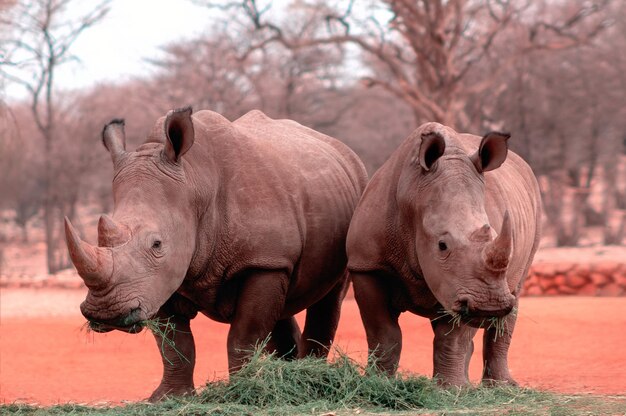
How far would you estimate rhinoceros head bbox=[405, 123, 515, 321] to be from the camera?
541 cm

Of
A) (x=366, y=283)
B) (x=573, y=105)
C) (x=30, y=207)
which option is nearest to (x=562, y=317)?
(x=366, y=283)

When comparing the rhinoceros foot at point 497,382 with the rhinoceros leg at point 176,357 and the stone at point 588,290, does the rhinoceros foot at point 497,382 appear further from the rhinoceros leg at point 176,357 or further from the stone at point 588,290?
the stone at point 588,290

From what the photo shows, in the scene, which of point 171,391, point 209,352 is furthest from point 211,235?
point 209,352

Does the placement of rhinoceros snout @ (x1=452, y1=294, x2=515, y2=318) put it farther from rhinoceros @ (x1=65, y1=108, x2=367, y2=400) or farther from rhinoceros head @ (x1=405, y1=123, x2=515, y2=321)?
rhinoceros @ (x1=65, y1=108, x2=367, y2=400)

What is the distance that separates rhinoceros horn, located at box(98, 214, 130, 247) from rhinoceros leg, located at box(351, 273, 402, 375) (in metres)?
1.56

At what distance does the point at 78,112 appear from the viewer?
→ 116 ft

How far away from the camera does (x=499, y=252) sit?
5301mm

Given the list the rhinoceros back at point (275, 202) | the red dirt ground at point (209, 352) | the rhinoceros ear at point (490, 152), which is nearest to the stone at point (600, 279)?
the red dirt ground at point (209, 352)

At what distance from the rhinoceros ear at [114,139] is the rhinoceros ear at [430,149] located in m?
1.79

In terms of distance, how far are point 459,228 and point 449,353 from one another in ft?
3.27

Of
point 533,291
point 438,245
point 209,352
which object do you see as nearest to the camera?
point 438,245

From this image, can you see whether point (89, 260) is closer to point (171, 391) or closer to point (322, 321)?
point (171, 391)

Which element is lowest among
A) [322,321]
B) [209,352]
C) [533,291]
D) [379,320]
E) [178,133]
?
[209,352]

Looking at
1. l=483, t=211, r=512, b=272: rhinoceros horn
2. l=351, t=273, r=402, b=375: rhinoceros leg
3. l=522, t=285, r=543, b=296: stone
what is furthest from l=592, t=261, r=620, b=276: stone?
l=483, t=211, r=512, b=272: rhinoceros horn
